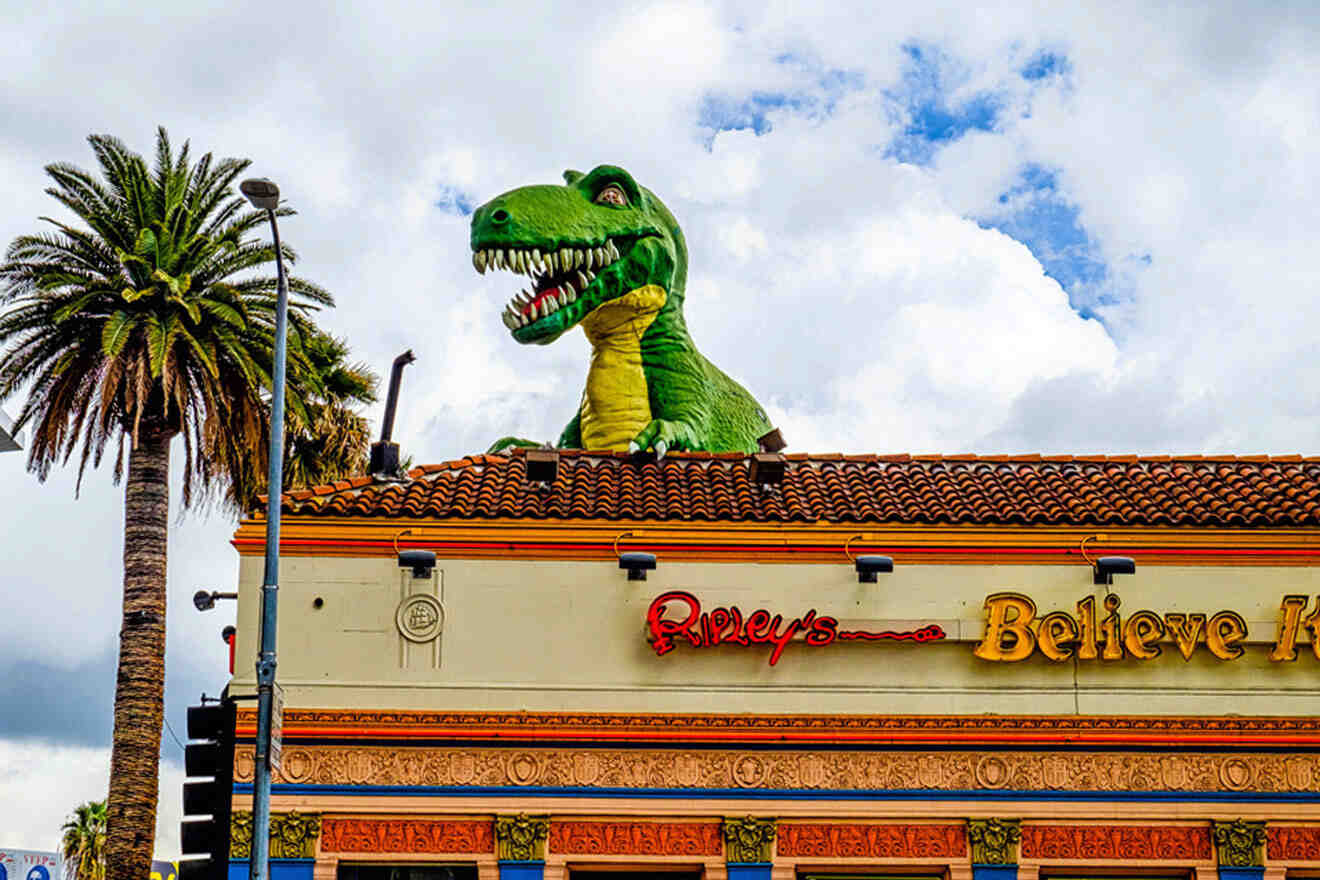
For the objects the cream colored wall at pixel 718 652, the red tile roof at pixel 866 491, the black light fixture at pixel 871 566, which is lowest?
the cream colored wall at pixel 718 652

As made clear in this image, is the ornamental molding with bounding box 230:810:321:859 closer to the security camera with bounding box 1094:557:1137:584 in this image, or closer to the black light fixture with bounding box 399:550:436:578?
the black light fixture with bounding box 399:550:436:578

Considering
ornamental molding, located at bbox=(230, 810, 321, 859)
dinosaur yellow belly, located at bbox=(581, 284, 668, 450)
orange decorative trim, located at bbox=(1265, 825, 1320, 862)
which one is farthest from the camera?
dinosaur yellow belly, located at bbox=(581, 284, 668, 450)

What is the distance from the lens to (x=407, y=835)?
18.7 meters

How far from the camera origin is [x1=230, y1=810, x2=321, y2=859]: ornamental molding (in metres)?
18.6

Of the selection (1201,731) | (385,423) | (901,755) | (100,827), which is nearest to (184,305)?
(385,423)

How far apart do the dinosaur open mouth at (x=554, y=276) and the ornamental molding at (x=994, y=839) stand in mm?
8939

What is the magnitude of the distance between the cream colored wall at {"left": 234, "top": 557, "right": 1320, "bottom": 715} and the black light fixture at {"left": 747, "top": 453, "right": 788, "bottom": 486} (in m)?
2.02

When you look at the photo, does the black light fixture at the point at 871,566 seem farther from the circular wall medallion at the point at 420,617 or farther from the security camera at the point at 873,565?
the circular wall medallion at the point at 420,617

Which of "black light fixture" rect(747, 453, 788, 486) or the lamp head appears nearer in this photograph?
the lamp head

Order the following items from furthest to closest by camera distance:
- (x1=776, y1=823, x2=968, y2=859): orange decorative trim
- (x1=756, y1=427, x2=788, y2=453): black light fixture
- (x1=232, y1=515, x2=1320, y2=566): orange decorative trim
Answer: (x1=756, y1=427, x2=788, y2=453): black light fixture → (x1=232, y1=515, x2=1320, y2=566): orange decorative trim → (x1=776, y1=823, x2=968, y2=859): orange decorative trim

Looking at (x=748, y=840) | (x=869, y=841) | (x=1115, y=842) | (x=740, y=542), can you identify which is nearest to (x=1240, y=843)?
A: (x=1115, y=842)

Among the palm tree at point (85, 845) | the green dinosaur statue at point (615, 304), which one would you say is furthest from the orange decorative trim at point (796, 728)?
the palm tree at point (85, 845)

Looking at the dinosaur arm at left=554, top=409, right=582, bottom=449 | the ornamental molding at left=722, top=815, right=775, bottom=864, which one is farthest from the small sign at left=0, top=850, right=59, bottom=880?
the ornamental molding at left=722, top=815, right=775, bottom=864

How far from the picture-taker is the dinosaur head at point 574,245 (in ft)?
75.6
